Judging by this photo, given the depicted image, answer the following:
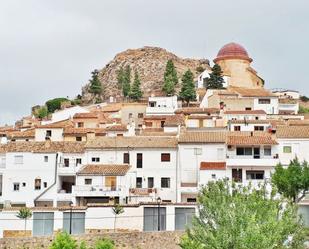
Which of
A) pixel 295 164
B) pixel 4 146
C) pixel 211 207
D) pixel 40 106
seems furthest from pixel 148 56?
pixel 211 207

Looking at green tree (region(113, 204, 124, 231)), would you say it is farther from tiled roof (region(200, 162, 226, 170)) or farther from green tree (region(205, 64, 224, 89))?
green tree (region(205, 64, 224, 89))

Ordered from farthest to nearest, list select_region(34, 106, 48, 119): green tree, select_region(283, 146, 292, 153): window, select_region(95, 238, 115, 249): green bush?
select_region(34, 106, 48, 119): green tree, select_region(283, 146, 292, 153): window, select_region(95, 238, 115, 249): green bush

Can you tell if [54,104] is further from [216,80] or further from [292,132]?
[292,132]

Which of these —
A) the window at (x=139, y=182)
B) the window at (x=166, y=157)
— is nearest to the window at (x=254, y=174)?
the window at (x=166, y=157)

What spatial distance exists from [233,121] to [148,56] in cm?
5688

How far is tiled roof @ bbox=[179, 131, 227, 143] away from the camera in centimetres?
4689

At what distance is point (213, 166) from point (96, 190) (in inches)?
358

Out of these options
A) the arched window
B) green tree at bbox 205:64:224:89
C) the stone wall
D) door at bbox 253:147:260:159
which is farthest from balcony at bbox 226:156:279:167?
green tree at bbox 205:64:224:89

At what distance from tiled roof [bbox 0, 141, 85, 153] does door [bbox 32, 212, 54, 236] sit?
12459 millimetres

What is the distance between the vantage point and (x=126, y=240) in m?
32.3

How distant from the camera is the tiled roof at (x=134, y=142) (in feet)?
155

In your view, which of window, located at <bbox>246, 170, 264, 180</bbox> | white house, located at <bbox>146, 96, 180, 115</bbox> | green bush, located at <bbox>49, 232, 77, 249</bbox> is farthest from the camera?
white house, located at <bbox>146, 96, 180, 115</bbox>

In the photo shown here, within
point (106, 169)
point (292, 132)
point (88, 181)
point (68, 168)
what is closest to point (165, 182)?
point (106, 169)

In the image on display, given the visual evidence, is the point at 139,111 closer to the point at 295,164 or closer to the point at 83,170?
the point at 83,170
